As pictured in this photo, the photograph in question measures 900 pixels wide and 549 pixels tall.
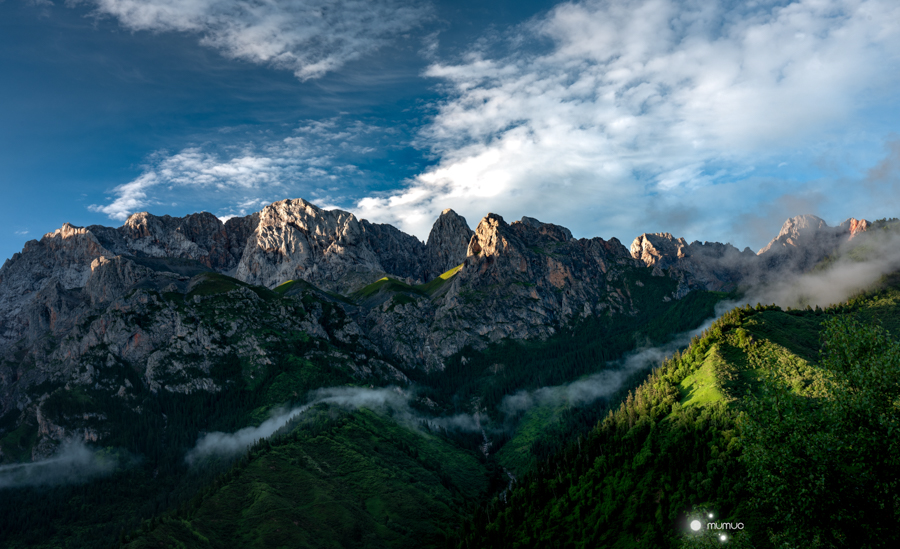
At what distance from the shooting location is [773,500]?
32.4 m

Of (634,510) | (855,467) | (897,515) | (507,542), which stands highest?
(855,467)

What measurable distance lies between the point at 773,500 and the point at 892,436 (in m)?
7.99

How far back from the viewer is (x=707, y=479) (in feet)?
423

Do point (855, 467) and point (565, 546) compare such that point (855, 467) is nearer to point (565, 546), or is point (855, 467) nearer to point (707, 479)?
point (707, 479)

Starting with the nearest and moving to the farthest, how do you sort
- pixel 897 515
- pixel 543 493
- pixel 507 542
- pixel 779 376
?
pixel 897 515 → pixel 779 376 → pixel 507 542 → pixel 543 493

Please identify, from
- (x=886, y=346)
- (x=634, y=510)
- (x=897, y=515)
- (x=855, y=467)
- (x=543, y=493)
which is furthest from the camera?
(x=543, y=493)

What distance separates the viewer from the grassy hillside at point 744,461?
1218 inches

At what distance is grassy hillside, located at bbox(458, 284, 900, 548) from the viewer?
30.9m

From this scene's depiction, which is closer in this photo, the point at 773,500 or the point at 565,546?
the point at 773,500

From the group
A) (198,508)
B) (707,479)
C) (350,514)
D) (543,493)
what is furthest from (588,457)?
(198,508)

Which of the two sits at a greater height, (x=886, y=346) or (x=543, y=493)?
(x=886, y=346)

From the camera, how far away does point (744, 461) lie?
35.2 m

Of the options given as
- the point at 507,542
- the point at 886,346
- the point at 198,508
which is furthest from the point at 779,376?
the point at 198,508

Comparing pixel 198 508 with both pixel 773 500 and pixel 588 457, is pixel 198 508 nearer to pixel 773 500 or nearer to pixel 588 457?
pixel 588 457
